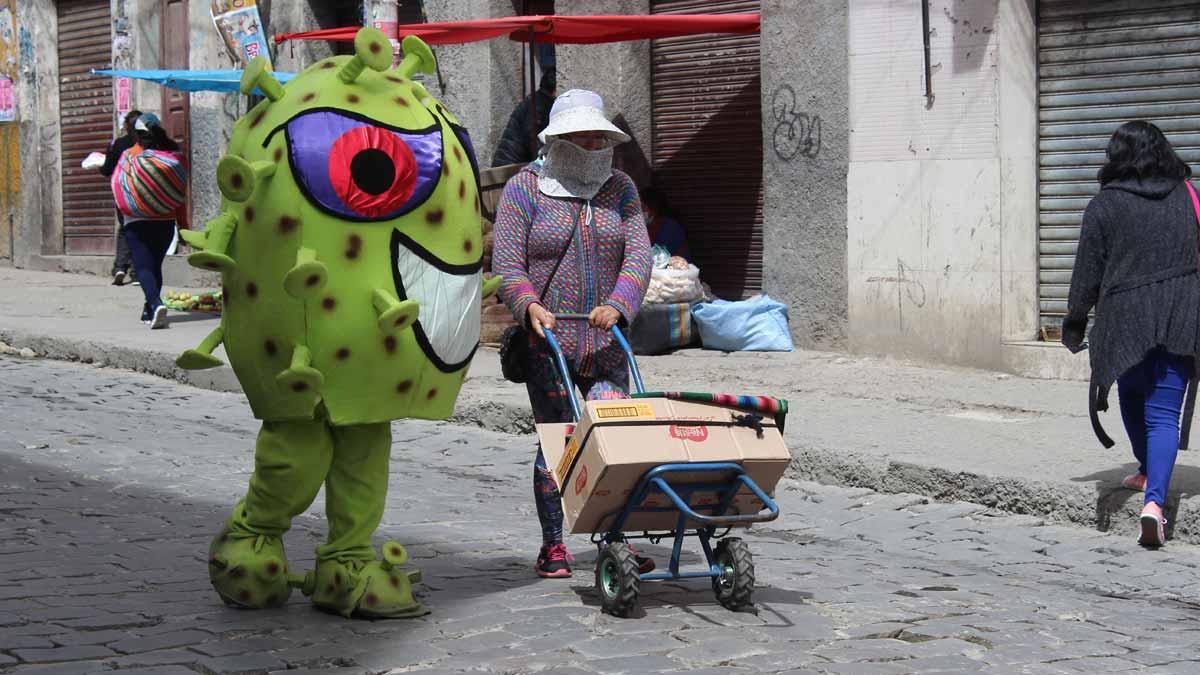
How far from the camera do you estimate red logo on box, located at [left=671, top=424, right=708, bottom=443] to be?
502 centimetres

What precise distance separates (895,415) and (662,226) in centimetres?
414

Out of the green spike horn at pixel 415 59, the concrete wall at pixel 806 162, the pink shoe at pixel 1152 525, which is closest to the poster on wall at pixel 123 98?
the concrete wall at pixel 806 162

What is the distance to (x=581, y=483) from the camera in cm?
505

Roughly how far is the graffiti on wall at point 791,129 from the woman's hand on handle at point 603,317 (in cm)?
675

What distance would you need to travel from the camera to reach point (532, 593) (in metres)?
5.39

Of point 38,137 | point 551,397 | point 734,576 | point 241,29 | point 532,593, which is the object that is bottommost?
point 532,593

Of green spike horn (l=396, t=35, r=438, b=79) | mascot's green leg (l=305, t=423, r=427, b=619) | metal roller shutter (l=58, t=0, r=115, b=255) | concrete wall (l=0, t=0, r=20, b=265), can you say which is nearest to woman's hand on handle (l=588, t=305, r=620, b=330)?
mascot's green leg (l=305, t=423, r=427, b=619)

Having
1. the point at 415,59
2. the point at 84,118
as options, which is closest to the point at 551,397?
the point at 415,59

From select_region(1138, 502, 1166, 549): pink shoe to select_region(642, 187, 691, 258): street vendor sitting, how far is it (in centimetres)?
674

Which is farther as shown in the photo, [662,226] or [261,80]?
[662,226]

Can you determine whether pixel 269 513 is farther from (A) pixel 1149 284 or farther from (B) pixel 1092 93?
(B) pixel 1092 93

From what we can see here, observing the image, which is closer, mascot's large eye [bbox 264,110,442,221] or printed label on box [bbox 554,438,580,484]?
mascot's large eye [bbox 264,110,442,221]

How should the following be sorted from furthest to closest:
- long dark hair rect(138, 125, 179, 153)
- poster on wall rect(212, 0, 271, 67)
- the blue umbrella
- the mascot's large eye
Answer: poster on wall rect(212, 0, 271, 67), the blue umbrella, long dark hair rect(138, 125, 179, 153), the mascot's large eye

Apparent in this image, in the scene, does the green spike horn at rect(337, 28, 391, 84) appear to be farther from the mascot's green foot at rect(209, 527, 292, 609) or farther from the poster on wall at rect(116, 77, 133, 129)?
the poster on wall at rect(116, 77, 133, 129)
